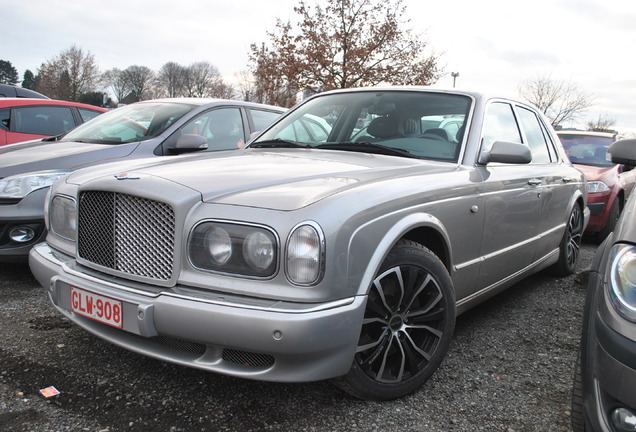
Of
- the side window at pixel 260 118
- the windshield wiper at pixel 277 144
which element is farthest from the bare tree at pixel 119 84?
the windshield wiper at pixel 277 144

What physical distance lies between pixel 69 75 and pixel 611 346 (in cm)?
4435

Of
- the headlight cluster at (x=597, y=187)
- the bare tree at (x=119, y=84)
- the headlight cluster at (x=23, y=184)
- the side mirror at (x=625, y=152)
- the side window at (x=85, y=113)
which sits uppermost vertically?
the bare tree at (x=119, y=84)

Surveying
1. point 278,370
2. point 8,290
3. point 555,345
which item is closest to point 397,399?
point 278,370

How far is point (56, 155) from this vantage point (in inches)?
164

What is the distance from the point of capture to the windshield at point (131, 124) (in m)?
4.72

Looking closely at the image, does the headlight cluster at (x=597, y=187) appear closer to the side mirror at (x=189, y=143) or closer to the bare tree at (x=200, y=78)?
the side mirror at (x=189, y=143)

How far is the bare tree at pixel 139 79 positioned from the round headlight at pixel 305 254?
7776 cm

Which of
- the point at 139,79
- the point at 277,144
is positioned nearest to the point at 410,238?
the point at 277,144

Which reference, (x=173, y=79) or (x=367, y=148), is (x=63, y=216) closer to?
(x=367, y=148)

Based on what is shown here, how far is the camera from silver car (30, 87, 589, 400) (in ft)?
6.25

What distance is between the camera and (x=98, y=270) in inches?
90.7

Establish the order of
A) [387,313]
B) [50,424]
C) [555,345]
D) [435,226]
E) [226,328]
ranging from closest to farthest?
[226,328]
[50,424]
[387,313]
[435,226]
[555,345]

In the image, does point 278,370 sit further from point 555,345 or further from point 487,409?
point 555,345

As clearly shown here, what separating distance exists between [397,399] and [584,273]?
10.6 feet
